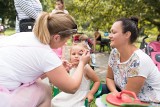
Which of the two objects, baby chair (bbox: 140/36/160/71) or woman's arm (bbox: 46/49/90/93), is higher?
woman's arm (bbox: 46/49/90/93)

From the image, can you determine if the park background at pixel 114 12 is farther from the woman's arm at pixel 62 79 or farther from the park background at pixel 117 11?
the woman's arm at pixel 62 79

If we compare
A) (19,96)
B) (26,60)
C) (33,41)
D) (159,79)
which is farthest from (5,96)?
(159,79)

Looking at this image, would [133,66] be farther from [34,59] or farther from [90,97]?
[34,59]

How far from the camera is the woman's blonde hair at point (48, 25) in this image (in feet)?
7.25

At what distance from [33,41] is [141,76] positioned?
39.2 inches

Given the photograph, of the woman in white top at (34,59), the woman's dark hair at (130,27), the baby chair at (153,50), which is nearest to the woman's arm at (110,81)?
the woman's dark hair at (130,27)

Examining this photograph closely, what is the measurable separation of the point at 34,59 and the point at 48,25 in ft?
0.92

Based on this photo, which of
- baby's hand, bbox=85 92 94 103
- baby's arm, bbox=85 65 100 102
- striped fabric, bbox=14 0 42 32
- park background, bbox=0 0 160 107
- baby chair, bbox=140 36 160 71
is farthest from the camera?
park background, bbox=0 0 160 107

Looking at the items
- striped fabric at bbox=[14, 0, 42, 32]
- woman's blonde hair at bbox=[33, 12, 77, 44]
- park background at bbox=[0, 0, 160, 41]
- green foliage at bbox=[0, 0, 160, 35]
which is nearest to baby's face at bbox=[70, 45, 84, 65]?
woman's blonde hair at bbox=[33, 12, 77, 44]

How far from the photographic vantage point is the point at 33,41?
2.24m

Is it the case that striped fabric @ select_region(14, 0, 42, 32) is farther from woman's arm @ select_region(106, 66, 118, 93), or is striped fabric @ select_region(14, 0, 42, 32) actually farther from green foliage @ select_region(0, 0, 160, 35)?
green foliage @ select_region(0, 0, 160, 35)

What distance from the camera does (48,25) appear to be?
87.8 inches

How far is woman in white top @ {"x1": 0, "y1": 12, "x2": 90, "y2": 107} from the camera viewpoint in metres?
2.20

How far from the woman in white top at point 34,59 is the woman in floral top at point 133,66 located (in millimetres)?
520
